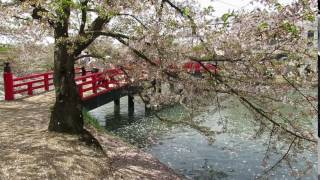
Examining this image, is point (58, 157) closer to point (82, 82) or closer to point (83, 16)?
point (83, 16)

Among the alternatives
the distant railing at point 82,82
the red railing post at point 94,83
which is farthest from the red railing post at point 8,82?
the red railing post at point 94,83

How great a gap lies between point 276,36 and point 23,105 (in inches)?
499

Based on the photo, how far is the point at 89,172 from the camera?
10445 millimetres

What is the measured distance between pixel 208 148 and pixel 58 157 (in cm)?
758

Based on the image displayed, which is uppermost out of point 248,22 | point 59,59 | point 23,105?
point 248,22

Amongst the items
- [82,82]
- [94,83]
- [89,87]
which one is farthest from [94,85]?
[82,82]

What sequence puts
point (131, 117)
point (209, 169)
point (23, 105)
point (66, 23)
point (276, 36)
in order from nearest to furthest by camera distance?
point (276, 36) → point (66, 23) → point (209, 169) → point (23, 105) → point (131, 117)

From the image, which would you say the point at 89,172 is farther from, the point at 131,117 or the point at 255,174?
the point at 131,117

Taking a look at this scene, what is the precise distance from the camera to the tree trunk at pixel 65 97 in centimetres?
1302

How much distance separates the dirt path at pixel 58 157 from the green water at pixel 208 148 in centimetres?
186

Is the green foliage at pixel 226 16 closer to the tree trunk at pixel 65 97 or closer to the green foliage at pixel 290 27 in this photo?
the green foliage at pixel 290 27

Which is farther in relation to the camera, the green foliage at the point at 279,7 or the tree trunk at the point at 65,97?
the tree trunk at the point at 65,97

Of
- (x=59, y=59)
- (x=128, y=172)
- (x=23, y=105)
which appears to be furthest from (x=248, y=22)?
(x=23, y=105)

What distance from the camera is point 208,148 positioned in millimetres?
17047
